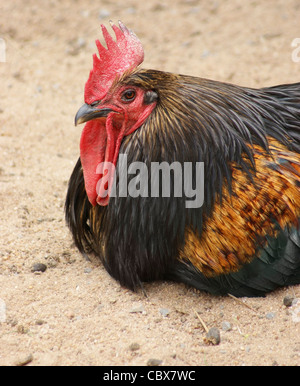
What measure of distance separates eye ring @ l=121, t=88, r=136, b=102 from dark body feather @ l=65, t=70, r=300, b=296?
0.05 meters

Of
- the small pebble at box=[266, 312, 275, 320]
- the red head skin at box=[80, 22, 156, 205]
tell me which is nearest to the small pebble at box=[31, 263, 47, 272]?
the red head skin at box=[80, 22, 156, 205]

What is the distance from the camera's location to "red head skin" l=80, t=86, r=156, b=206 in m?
3.32

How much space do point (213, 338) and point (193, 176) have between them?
1010 mm

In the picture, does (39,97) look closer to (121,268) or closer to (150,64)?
(150,64)

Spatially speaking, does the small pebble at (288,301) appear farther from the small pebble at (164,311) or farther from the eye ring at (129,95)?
the eye ring at (129,95)

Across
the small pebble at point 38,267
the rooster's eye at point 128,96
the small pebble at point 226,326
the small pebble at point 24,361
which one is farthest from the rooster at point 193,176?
the small pebble at point 24,361

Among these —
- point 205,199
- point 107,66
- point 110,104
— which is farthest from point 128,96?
point 205,199

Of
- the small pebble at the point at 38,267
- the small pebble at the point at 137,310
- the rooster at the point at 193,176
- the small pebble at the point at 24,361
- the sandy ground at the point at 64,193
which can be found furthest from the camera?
the small pebble at the point at 38,267

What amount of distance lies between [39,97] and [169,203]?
3.67 metres

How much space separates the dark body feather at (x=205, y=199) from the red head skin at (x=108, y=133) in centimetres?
6

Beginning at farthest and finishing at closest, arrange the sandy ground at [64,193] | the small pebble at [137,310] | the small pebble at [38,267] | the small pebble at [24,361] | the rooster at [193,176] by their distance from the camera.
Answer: the small pebble at [38,267]
the small pebble at [137,310]
the rooster at [193,176]
the sandy ground at [64,193]
the small pebble at [24,361]

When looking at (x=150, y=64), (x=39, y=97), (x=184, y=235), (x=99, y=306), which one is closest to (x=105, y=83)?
(x=184, y=235)

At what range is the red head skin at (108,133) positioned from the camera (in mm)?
3316

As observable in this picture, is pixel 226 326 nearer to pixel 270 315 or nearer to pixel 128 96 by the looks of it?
pixel 270 315
